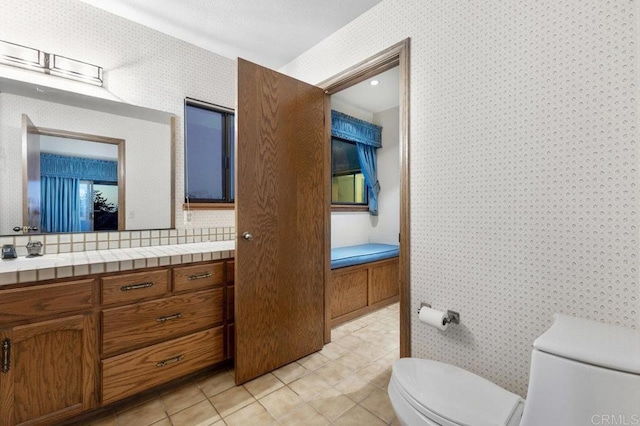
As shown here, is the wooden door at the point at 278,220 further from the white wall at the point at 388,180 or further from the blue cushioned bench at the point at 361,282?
the white wall at the point at 388,180

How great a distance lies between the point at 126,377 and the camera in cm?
149

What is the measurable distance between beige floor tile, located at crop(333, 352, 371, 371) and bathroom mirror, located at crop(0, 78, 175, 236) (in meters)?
1.73

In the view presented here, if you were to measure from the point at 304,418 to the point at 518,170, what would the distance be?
5.53ft

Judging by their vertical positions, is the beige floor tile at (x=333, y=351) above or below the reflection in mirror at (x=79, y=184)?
below

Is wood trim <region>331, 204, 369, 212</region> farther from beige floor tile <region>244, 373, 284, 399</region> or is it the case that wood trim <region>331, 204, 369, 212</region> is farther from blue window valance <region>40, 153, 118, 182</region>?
blue window valance <region>40, 153, 118, 182</region>

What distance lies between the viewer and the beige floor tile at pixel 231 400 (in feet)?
5.07

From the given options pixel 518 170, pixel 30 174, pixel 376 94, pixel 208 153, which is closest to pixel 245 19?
pixel 208 153

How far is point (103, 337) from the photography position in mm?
1423

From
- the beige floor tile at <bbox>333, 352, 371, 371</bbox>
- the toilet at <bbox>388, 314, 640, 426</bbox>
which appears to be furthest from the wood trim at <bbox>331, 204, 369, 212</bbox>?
the toilet at <bbox>388, 314, 640, 426</bbox>

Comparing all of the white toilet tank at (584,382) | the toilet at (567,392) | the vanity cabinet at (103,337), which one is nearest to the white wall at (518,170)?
the toilet at (567,392)

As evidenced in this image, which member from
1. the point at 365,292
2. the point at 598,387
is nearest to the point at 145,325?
the point at 598,387

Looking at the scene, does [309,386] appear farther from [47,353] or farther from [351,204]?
[351,204]

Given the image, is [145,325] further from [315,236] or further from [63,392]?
[315,236]

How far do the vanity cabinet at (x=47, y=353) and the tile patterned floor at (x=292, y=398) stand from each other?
27cm
